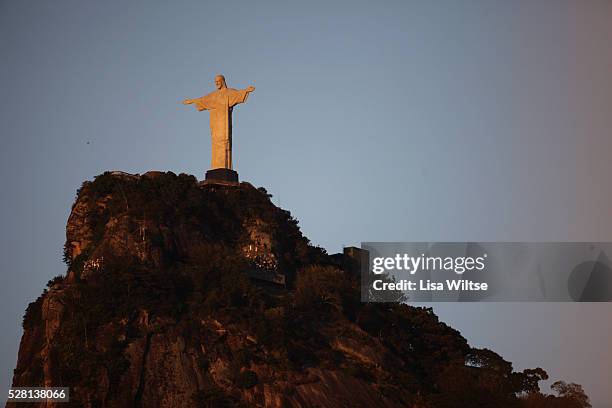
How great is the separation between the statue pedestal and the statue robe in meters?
0.34

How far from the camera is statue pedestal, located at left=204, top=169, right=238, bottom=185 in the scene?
234 feet

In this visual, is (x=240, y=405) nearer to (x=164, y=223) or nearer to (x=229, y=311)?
(x=229, y=311)

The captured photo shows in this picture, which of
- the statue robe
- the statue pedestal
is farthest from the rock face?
the statue robe

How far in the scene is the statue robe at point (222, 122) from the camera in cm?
7094

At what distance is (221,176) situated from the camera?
71.4 metres

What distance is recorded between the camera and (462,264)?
65750 millimetres

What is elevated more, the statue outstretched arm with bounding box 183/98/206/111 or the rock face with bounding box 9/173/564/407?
the statue outstretched arm with bounding box 183/98/206/111

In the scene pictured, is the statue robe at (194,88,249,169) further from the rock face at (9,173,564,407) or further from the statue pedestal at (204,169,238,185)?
the rock face at (9,173,564,407)

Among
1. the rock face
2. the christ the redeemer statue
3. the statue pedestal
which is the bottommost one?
the rock face

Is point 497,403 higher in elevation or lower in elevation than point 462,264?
lower

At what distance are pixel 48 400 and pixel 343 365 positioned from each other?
56.6 ft

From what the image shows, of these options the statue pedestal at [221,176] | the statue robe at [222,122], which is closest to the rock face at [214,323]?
the statue pedestal at [221,176]

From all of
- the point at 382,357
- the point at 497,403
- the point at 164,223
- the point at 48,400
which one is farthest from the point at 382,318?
the point at 48,400

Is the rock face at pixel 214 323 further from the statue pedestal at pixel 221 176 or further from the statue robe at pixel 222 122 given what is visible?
the statue robe at pixel 222 122
